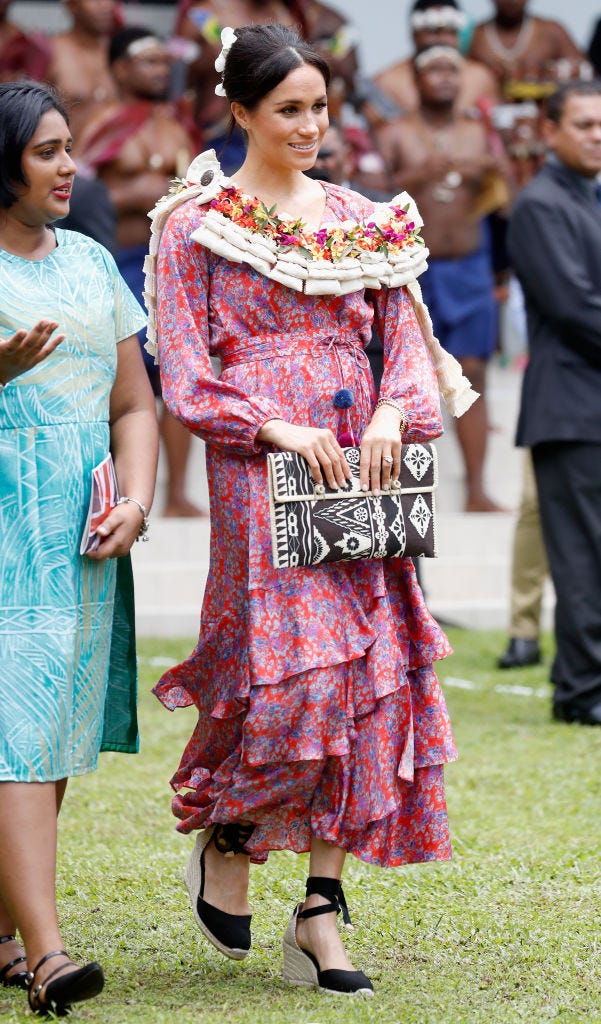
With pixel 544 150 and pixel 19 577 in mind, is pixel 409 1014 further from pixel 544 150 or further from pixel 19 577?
pixel 544 150

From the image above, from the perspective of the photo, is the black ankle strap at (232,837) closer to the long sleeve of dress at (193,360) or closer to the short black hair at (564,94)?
the long sleeve of dress at (193,360)

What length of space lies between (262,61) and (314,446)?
0.86 meters

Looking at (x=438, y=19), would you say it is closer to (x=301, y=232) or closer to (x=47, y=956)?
(x=301, y=232)

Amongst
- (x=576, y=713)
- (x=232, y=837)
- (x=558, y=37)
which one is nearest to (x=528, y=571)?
(x=576, y=713)

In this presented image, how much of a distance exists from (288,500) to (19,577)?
1.95 feet

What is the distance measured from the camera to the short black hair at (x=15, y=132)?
3967 mm

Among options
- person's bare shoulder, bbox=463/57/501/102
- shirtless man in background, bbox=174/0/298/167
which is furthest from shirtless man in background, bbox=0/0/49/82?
person's bare shoulder, bbox=463/57/501/102

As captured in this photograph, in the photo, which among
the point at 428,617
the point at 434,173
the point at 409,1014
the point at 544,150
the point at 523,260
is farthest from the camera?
the point at 544,150

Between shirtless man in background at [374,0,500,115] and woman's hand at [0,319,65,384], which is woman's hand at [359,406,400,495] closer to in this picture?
woman's hand at [0,319,65,384]

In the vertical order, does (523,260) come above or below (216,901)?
above

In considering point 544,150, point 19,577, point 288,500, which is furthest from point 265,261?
point 544,150

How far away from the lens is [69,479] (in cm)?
402

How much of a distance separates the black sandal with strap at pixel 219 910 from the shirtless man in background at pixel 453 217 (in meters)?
6.60

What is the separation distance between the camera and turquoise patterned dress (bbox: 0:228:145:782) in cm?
393
